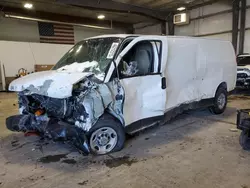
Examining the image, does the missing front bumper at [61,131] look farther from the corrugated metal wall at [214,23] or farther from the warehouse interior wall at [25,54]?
the corrugated metal wall at [214,23]

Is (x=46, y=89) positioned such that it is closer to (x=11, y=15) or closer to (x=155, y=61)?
(x=155, y=61)

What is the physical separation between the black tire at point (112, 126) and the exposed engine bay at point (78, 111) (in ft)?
0.23

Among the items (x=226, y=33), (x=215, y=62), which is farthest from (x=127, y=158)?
(x=226, y=33)

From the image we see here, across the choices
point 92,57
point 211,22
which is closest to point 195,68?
point 92,57

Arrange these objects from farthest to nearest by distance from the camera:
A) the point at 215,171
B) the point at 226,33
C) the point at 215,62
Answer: the point at 226,33 < the point at 215,62 < the point at 215,171

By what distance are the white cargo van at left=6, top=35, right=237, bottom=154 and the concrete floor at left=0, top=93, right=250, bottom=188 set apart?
31 cm

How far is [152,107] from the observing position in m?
3.71

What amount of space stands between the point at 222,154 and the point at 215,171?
583mm

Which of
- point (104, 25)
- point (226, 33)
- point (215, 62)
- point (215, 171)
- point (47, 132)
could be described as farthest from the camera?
point (104, 25)

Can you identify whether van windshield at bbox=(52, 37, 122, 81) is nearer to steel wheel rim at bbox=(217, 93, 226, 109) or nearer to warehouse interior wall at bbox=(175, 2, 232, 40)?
steel wheel rim at bbox=(217, 93, 226, 109)

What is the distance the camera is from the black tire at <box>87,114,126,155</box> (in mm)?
3008

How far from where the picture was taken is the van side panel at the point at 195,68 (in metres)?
4.11

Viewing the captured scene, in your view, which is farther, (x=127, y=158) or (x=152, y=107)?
(x=152, y=107)

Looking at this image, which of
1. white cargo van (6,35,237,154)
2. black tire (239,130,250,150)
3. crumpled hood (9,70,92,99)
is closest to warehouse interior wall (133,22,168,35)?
white cargo van (6,35,237,154)
